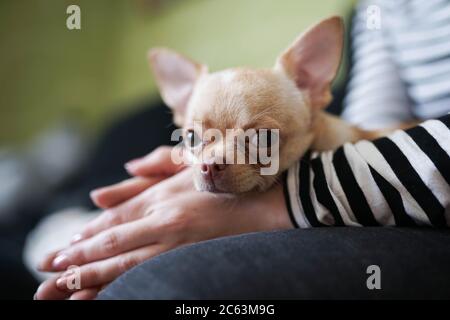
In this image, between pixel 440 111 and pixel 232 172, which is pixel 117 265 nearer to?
pixel 232 172

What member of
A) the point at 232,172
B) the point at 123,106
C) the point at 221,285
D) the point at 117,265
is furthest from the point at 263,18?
the point at 221,285

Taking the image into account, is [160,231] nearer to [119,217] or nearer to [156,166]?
[119,217]

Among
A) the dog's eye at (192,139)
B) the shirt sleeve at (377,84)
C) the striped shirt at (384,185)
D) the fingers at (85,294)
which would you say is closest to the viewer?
the striped shirt at (384,185)

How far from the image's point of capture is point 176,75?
53.2 inches

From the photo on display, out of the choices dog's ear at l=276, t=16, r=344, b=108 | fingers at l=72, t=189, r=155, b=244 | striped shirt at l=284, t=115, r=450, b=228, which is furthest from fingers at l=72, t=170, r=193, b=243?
dog's ear at l=276, t=16, r=344, b=108

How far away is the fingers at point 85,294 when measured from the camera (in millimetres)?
896

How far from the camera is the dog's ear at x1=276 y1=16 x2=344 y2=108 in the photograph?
1.15 m

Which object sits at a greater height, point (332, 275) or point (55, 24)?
point (55, 24)

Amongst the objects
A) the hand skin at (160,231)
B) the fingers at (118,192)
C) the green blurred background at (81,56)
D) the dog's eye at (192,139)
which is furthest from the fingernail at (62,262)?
the green blurred background at (81,56)

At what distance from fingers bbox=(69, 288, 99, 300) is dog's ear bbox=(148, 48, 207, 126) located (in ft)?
2.03

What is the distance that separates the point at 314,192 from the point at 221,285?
0.32 metres

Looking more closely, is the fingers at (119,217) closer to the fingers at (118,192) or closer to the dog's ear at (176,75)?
the fingers at (118,192)

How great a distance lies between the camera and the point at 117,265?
908mm

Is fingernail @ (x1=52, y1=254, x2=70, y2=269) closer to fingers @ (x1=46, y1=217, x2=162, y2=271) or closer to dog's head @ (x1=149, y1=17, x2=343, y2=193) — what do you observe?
fingers @ (x1=46, y1=217, x2=162, y2=271)
